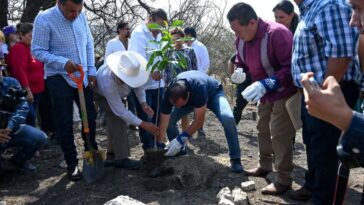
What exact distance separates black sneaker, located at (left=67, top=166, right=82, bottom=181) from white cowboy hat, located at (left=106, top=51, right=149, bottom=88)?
3.40 ft

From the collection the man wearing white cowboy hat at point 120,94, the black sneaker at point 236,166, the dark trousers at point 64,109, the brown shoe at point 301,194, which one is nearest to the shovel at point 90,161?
the dark trousers at point 64,109

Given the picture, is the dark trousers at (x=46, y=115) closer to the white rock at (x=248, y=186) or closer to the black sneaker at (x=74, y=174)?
the black sneaker at (x=74, y=174)

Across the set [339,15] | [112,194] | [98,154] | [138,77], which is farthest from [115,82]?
[339,15]

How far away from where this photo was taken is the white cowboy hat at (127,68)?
4.18m

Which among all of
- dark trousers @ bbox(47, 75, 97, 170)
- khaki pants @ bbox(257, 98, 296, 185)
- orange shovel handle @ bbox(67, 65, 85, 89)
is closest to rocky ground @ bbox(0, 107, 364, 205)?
khaki pants @ bbox(257, 98, 296, 185)

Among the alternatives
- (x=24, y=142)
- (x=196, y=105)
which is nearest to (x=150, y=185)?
(x=196, y=105)

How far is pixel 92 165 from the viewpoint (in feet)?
13.8

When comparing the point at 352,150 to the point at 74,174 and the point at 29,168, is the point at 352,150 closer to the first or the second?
the point at 74,174

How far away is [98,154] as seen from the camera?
4.23 m

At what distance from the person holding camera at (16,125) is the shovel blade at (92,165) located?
0.64 meters

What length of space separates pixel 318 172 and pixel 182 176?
5.04ft

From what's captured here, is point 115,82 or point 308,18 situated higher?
point 308,18

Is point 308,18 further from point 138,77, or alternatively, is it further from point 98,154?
point 98,154

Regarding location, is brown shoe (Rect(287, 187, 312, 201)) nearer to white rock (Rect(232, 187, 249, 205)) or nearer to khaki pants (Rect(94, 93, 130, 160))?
white rock (Rect(232, 187, 249, 205))
